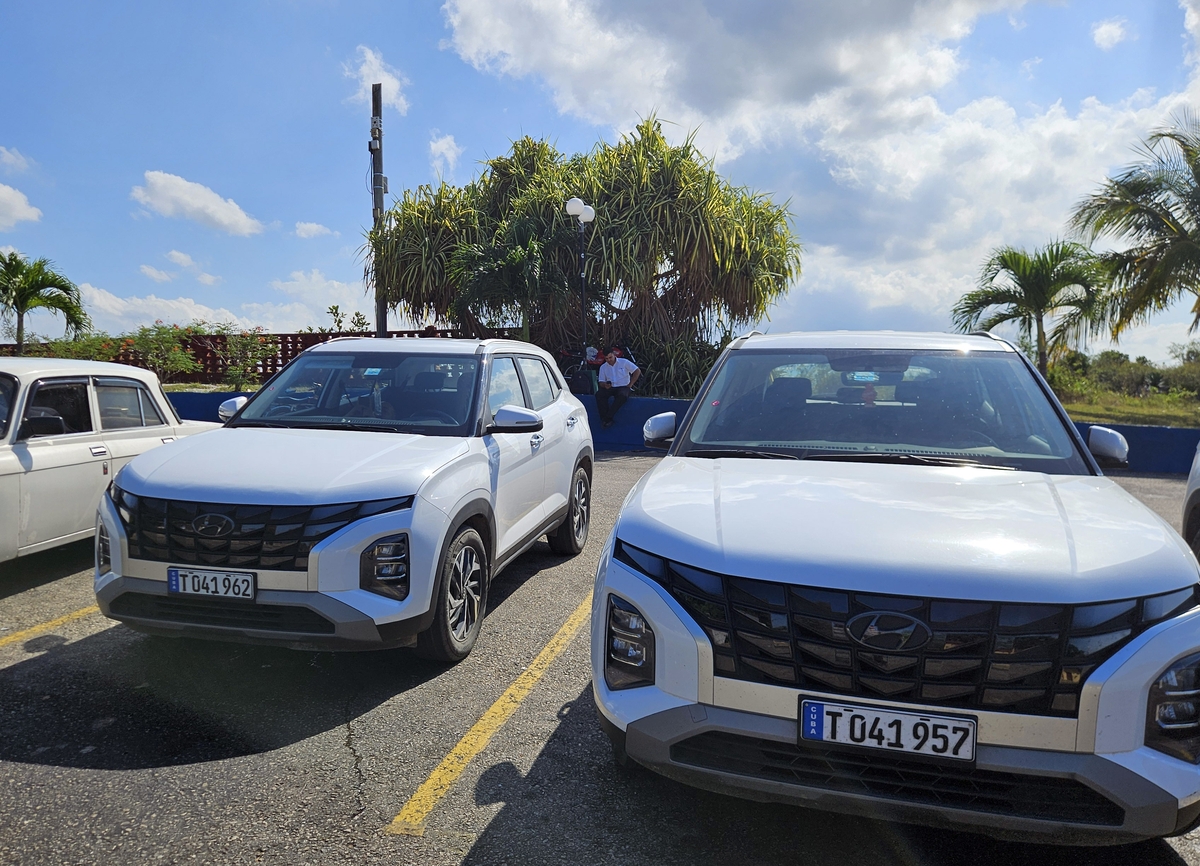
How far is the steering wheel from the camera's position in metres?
4.56

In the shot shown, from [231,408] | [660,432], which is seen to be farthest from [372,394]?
[660,432]

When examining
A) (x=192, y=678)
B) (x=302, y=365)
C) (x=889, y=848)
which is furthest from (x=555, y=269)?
(x=889, y=848)

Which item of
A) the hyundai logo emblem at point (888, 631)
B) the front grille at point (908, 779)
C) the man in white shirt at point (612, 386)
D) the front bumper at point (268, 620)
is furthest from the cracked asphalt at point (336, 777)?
the man in white shirt at point (612, 386)

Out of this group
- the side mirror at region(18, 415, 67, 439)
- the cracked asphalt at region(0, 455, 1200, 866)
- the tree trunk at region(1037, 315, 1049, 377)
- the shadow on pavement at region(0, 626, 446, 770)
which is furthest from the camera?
the tree trunk at region(1037, 315, 1049, 377)

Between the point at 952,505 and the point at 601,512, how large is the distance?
5.74 m

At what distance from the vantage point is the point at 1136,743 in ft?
6.86

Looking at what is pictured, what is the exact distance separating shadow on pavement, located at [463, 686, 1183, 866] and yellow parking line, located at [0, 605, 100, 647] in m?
3.02

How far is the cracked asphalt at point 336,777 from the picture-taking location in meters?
2.54

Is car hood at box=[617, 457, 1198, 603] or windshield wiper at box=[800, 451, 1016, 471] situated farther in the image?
windshield wiper at box=[800, 451, 1016, 471]

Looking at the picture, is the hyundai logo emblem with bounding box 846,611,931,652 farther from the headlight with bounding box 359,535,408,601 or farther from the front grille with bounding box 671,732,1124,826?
the headlight with bounding box 359,535,408,601

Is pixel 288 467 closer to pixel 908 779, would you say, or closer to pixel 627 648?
pixel 627 648

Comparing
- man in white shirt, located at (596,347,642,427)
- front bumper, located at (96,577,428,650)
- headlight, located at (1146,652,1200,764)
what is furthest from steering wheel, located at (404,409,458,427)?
man in white shirt, located at (596,347,642,427)

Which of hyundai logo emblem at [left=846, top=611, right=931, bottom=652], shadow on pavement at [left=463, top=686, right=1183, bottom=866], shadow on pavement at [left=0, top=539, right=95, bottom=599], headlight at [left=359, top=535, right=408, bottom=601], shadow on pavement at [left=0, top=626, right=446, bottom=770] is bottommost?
shadow on pavement at [left=463, top=686, right=1183, bottom=866]

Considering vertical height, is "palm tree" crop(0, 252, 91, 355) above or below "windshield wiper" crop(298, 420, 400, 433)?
above
